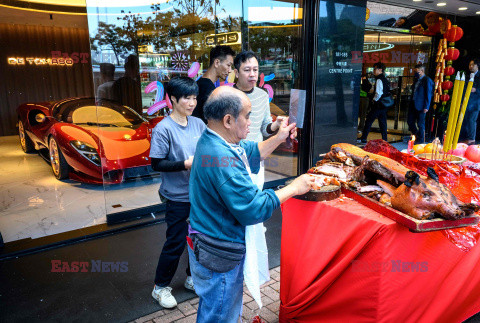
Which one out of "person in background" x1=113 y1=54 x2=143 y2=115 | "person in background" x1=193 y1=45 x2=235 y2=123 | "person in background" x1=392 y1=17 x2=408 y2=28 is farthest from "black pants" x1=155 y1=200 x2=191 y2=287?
"person in background" x1=392 y1=17 x2=408 y2=28

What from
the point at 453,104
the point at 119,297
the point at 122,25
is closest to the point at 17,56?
the point at 122,25

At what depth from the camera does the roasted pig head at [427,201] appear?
155 cm

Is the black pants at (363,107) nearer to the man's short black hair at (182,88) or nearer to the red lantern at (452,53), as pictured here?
the red lantern at (452,53)

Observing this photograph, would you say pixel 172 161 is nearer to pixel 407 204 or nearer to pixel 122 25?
pixel 407 204

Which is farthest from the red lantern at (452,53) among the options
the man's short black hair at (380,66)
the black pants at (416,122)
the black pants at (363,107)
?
the black pants at (363,107)

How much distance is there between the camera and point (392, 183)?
72.8 inches

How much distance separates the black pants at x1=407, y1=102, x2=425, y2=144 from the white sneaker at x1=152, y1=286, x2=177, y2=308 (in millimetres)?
8119

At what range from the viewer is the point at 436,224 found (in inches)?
61.0

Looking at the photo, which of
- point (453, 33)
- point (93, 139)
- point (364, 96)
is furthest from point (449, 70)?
point (93, 139)

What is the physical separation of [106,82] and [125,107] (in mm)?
533

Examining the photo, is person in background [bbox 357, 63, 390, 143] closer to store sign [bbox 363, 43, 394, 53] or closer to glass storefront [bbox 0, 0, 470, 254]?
store sign [bbox 363, 43, 394, 53]

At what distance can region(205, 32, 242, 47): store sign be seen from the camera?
5121mm

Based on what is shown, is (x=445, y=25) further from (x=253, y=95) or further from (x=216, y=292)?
(x=216, y=292)

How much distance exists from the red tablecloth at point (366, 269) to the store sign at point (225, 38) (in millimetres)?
3645
